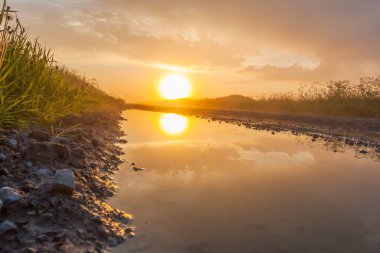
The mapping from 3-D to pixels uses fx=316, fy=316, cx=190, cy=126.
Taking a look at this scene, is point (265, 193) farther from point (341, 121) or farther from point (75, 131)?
point (341, 121)

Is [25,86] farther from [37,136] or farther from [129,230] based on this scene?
[129,230]

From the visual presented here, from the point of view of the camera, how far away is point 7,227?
269cm

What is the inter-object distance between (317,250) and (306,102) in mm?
24676

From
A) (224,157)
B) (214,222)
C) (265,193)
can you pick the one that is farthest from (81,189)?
(224,157)

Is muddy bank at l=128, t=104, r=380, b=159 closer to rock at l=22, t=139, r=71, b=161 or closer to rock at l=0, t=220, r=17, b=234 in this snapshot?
rock at l=22, t=139, r=71, b=161

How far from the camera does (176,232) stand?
11.1 ft

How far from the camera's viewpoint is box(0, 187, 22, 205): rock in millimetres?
3051

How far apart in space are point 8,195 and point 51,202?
1.32ft

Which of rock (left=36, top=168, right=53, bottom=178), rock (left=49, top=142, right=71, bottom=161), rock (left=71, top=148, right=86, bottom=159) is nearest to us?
rock (left=36, top=168, right=53, bottom=178)

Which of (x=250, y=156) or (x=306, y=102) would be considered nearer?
(x=250, y=156)

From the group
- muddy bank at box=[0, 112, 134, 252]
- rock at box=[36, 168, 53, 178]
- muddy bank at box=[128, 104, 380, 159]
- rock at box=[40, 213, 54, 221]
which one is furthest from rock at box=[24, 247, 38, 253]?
muddy bank at box=[128, 104, 380, 159]

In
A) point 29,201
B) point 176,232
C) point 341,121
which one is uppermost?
point 341,121

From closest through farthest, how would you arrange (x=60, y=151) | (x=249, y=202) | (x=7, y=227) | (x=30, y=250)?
(x=30, y=250)
(x=7, y=227)
(x=249, y=202)
(x=60, y=151)

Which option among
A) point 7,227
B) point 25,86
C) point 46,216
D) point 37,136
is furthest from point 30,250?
point 25,86
